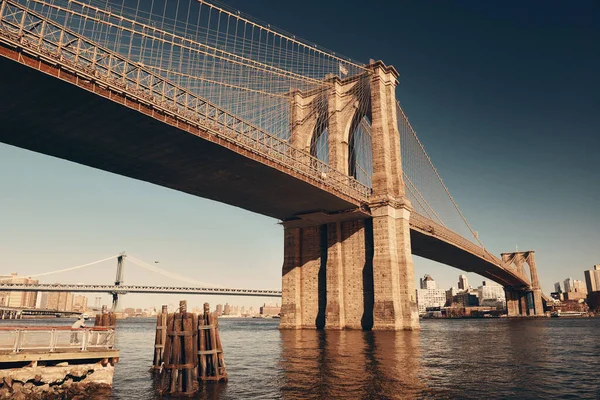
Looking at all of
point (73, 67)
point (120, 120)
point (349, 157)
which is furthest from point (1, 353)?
point (349, 157)

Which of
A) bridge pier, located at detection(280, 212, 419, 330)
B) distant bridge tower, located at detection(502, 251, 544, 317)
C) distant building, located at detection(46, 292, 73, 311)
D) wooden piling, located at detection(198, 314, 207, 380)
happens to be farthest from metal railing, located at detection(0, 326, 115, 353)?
distant building, located at detection(46, 292, 73, 311)

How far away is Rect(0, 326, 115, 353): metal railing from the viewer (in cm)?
1337

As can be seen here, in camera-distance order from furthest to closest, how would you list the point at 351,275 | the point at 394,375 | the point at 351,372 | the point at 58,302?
the point at 58,302
the point at 351,275
the point at 351,372
the point at 394,375

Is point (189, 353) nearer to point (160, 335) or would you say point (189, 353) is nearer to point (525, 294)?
point (160, 335)

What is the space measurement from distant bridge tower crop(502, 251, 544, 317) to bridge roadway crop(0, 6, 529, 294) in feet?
300

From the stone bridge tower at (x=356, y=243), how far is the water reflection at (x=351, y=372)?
17.5 meters

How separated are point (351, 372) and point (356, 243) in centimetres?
3150

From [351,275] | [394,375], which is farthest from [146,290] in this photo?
[394,375]

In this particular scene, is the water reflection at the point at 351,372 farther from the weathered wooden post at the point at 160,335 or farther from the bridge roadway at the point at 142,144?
the bridge roadway at the point at 142,144

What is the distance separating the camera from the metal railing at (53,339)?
526 inches

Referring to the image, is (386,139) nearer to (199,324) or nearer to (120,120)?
(120,120)

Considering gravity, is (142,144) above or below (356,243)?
above

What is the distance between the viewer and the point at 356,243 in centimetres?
4934

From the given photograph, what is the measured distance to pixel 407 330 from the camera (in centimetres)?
4550
